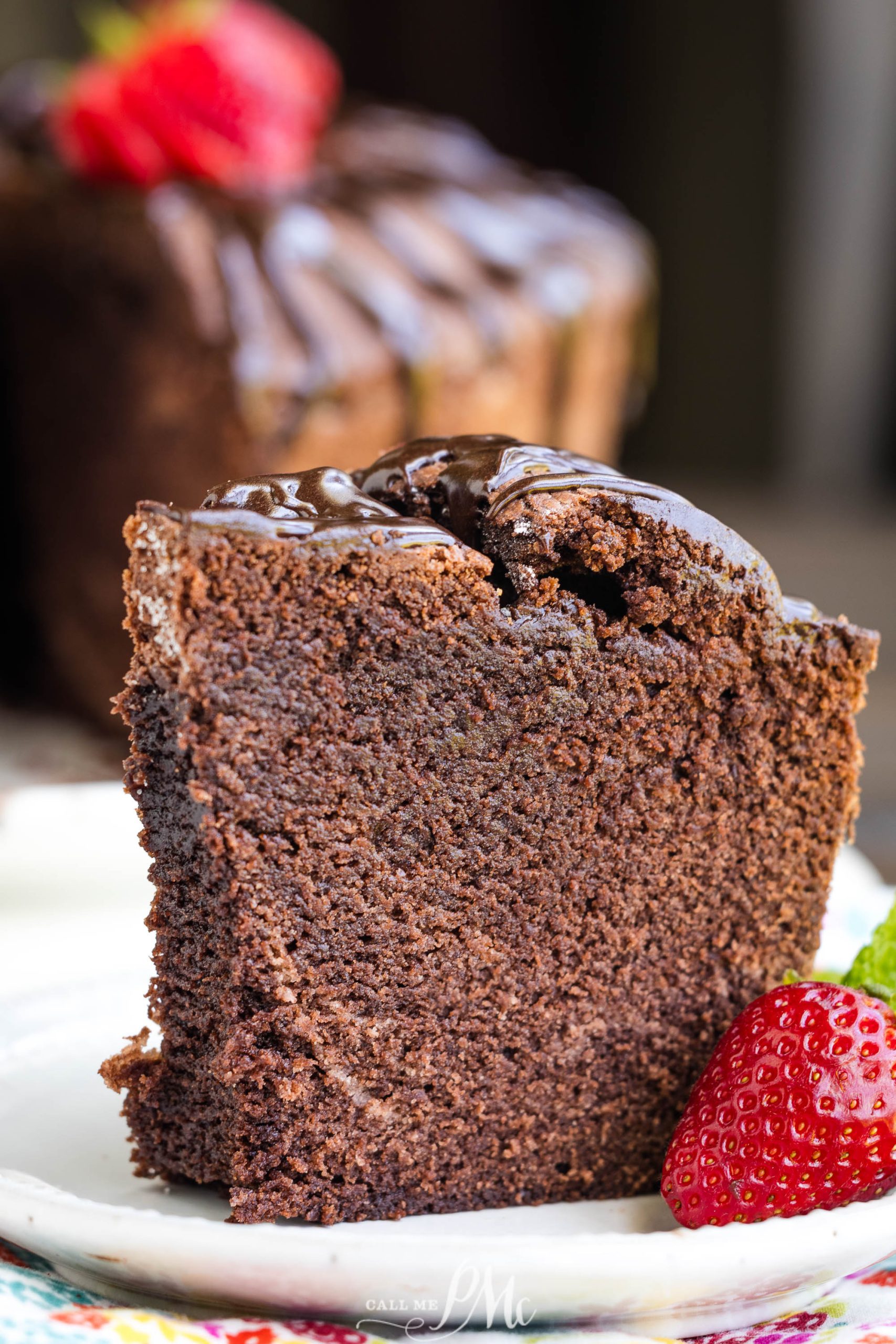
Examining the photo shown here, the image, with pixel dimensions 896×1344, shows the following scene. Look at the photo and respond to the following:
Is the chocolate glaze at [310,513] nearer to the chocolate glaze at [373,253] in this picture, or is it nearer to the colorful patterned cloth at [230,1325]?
the colorful patterned cloth at [230,1325]

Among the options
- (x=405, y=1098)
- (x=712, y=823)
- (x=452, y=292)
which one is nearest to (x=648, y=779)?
(x=712, y=823)

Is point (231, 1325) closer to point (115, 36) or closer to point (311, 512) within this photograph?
point (311, 512)

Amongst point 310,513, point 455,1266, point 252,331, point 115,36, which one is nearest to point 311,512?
point 310,513

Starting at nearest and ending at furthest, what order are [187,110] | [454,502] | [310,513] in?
[310,513] → [454,502] → [187,110]

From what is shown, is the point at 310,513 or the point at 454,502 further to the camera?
the point at 454,502

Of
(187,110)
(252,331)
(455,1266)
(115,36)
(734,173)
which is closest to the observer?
(455,1266)

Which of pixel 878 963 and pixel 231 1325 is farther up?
pixel 878 963
